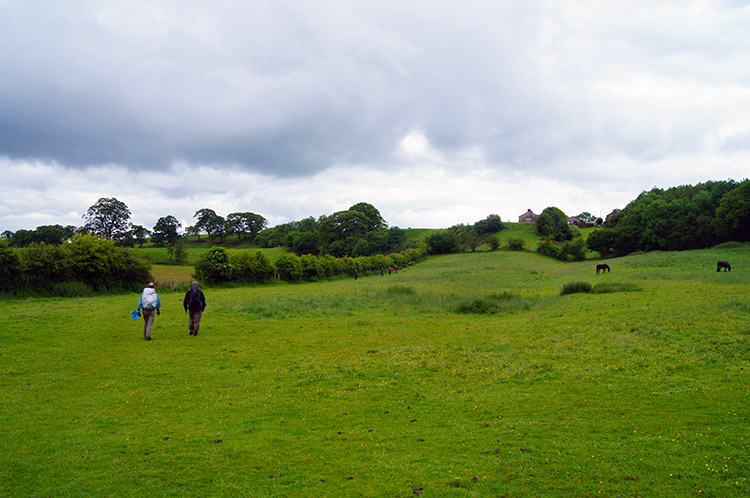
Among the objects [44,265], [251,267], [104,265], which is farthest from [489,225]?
[44,265]

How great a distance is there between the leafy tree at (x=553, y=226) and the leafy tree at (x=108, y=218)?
381 ft

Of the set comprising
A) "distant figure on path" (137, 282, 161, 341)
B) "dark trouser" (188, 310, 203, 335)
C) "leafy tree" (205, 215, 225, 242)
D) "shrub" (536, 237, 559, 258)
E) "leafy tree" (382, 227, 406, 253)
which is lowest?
"dark trouser" (188, 310, 203, 335)

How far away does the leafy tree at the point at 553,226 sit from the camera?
119012 mm

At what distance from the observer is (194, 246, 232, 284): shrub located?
50438 mm

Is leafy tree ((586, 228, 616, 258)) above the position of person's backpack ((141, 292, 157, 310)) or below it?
above

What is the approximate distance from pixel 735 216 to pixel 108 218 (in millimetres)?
133737

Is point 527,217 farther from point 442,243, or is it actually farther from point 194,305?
point 194,305

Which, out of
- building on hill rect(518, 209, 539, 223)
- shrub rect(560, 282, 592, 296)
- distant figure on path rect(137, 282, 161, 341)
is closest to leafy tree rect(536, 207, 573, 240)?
building on hill rect(518, 209, 539, 223)

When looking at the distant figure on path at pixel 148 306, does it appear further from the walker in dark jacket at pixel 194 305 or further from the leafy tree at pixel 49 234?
the leafy tree at pixel 49 234

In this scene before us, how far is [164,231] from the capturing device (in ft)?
381

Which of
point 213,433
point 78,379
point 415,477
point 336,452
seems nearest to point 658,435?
point 415,477

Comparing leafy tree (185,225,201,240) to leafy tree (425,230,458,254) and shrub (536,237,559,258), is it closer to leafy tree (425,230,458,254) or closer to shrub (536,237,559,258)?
leafy tree (425,230,458,254)

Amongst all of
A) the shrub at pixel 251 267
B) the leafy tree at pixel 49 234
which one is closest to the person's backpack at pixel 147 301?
the shrub at pixel 251 267

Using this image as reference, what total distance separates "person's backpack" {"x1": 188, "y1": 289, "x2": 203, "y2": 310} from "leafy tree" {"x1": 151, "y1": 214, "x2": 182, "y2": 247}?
4176 inches
